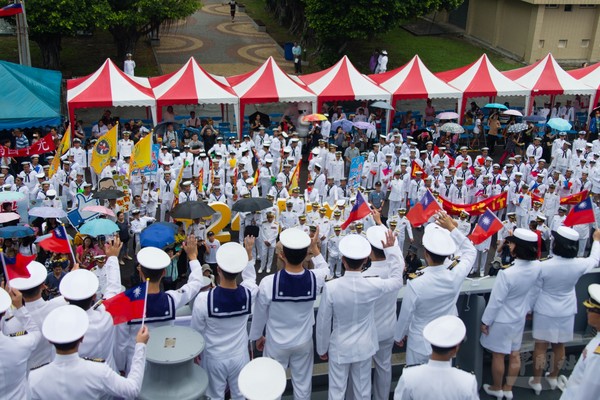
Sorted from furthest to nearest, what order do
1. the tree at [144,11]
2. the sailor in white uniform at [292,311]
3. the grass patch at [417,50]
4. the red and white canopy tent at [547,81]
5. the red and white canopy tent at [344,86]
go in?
the grass patch at [417,50]
the tree at [144,11]
the red and white canopy tent at [547,81]
the red and white canopy tent at [344,86]
the sailor in white uniform at [292,311]

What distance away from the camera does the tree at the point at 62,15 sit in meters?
21.5

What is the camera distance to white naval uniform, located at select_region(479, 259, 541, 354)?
19.4 ft

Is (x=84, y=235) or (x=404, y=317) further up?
(x=404, y=317)

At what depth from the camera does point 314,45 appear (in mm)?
32281

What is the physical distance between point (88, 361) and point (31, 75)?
622 inches

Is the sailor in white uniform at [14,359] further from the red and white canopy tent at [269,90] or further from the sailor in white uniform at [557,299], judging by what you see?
the red and white canopy tent at [269,90]

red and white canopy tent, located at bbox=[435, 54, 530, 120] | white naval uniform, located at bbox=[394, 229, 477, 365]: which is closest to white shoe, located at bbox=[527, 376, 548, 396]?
white naval uniform, located at bbox=[394, 229, 477, 365]

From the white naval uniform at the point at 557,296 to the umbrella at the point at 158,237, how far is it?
16.7 feet

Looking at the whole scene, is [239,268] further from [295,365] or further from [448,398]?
[448,398]

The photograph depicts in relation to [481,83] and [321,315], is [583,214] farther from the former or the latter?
[481,83]

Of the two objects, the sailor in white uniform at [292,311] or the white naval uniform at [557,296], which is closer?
the sailor in white uniform at [292,311]

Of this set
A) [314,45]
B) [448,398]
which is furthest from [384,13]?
[448,398]

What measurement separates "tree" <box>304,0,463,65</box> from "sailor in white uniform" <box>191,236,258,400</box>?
21.6 m

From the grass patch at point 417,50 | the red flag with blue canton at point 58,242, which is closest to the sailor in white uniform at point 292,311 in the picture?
the red flag with blue canton at point 58,242
